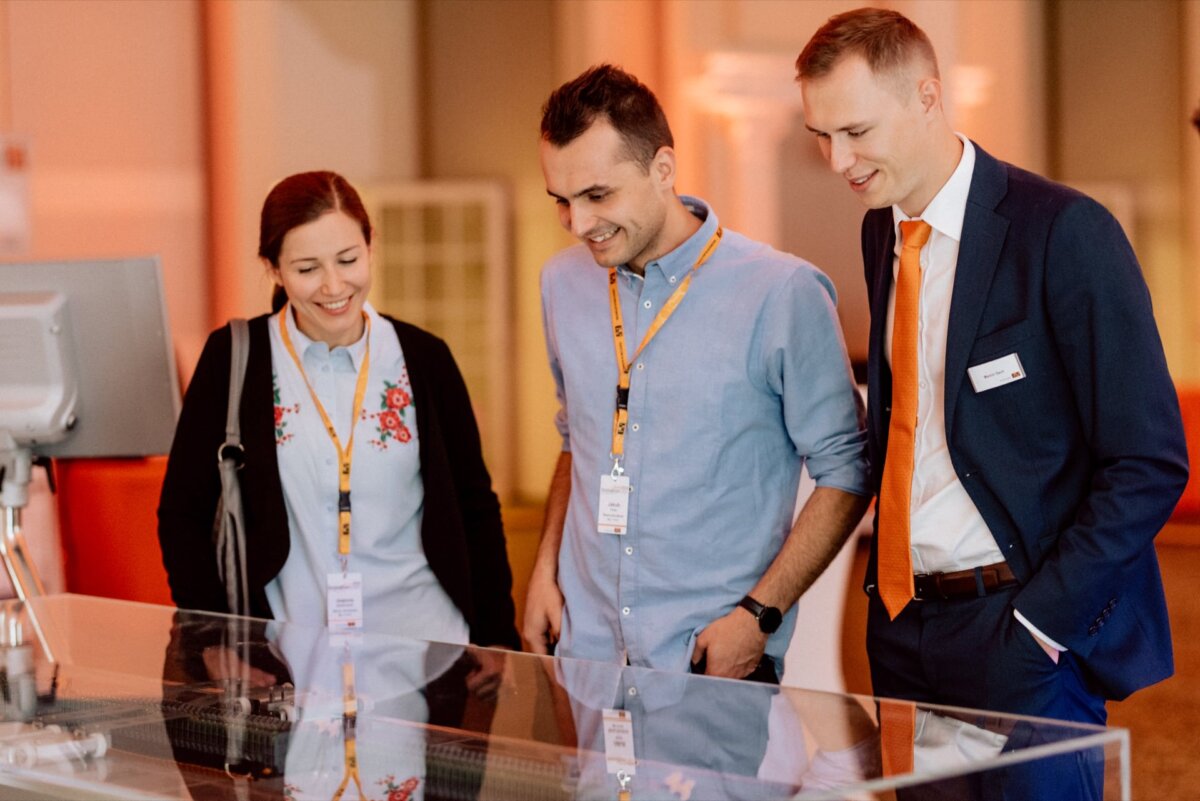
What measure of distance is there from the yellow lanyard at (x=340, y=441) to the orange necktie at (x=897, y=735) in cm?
122

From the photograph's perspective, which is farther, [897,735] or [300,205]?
[300,205]

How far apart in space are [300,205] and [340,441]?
43 cm

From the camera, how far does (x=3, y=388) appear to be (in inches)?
120

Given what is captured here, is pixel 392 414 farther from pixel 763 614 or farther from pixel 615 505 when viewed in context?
pixel 763 614

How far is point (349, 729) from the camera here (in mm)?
1631

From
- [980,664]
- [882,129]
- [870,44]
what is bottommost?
[980,664]

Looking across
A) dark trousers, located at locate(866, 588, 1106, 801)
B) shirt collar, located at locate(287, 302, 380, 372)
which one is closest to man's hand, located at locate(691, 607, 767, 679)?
dark trousers, located at locate(866, 588, 1106, 801)

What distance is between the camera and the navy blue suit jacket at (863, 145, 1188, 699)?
177 cm

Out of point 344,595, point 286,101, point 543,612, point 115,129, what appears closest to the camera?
point 543,612

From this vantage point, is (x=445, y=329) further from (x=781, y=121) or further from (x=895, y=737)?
(x=895, y=737)

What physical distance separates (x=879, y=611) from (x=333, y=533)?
1003 mm

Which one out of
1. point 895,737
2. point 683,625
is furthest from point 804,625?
point 895,737

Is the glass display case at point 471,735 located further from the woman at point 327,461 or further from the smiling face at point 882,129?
the smiling face at point 882,129

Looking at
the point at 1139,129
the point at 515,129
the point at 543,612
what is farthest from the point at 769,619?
the point at 515,129
